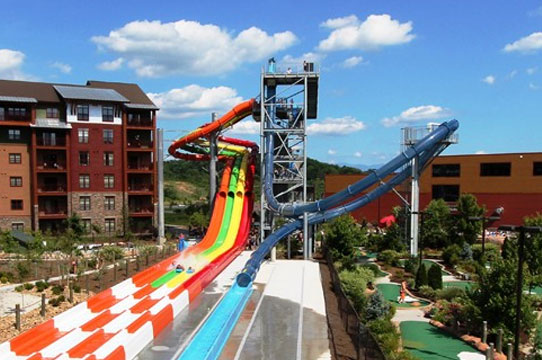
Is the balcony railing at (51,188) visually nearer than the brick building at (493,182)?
Yes

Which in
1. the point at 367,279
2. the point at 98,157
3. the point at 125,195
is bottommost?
the point at 367,279

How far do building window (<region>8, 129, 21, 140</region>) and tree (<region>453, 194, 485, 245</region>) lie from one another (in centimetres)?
4195

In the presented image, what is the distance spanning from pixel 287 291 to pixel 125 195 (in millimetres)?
30112

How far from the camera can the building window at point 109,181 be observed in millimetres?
50688

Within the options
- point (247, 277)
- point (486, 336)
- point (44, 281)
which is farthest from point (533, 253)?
point (44, 281)

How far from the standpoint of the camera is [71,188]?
1943 inches

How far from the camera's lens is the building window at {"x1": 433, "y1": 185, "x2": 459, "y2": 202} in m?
59.3

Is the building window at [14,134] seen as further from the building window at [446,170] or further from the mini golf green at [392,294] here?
the building window at [446,170]

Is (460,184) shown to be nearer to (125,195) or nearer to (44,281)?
(125,195)

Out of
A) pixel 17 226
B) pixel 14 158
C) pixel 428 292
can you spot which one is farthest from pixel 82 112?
pixel 428 292

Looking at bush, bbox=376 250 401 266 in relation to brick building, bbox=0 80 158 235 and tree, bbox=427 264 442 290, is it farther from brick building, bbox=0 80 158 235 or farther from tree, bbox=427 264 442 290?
brick building, bbox=0 80 158 235

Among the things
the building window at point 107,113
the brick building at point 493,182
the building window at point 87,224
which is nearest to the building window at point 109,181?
the building window at point 87,224

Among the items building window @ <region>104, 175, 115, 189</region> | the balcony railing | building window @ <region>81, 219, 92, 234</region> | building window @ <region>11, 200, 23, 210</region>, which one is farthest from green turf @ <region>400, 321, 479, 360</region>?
building window @ <region>11, 200, 23, 210</region>

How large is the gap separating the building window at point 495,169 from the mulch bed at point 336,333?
37.6 meters
